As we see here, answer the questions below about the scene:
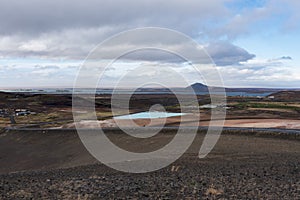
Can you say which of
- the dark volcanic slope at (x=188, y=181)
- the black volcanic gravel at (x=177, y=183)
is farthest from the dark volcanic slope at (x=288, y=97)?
the black volcanic gravel at (x=177, y=183)

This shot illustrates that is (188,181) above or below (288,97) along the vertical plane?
below

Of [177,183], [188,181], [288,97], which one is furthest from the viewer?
[288,97]

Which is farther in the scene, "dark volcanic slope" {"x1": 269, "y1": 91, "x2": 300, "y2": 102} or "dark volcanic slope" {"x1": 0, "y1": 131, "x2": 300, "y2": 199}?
"dark volcanic slope" {"x1": 269, "y1": 91, "x2": 300, "y2": 102}

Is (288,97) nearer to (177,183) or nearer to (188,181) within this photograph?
(188,181)

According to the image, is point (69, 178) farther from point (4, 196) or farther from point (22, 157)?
point (22, 157)

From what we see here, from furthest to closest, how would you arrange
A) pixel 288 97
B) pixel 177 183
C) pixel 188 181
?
pixel 288 97, pixel 188 181, pixel 177 183

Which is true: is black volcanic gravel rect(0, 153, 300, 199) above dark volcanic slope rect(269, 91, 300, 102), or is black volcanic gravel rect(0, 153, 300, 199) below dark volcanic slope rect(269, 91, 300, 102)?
Answer: below

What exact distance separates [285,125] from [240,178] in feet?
103

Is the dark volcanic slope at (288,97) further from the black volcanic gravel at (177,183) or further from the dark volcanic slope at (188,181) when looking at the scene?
the black volcanic gravel at (177,183)

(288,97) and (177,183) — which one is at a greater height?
(288,97)

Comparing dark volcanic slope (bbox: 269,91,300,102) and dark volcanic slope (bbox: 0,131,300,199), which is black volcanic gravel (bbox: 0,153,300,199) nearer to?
dark volcanic slope (bbox: 0,131,300,199)

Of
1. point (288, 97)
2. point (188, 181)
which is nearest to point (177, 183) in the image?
point (188, 181)

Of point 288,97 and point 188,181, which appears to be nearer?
point 188,181

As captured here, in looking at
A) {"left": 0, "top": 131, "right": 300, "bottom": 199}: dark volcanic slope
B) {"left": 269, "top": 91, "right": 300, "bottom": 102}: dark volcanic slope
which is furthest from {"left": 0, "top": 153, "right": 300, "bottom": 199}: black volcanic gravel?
{"left": 269, "top": 91, "right": 300, "bottom": 102}: dark volcanic slope
